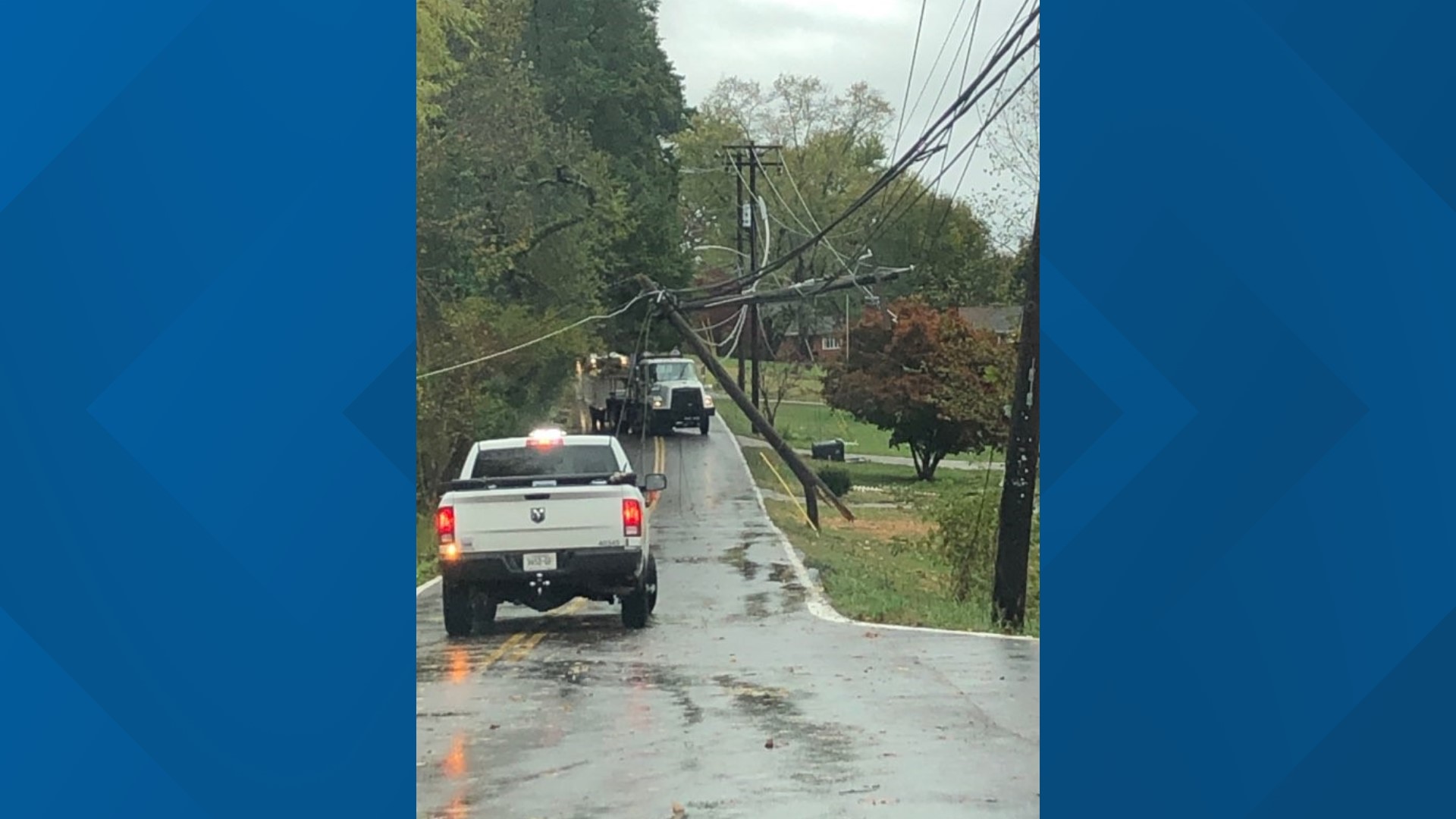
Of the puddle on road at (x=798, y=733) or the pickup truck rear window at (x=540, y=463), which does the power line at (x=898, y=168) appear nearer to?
the pickup truck rear window at (x=540, y=463)

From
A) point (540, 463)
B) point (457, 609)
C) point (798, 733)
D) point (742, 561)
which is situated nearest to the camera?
point (798, 733)

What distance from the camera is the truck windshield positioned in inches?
199

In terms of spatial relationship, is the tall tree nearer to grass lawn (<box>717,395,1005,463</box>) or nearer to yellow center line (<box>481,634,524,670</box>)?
grass lawn (<box>717,395,1005,463</box>)

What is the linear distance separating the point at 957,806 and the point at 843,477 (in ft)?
3.94

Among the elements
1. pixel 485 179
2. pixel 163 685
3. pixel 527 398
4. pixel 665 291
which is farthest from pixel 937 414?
pixel 163 685

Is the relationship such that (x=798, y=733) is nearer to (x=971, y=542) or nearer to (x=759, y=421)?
(x=971, y=542)

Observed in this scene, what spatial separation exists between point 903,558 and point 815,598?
0.35 metres

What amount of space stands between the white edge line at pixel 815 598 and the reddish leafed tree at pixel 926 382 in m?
0.39

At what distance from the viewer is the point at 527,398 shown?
496cm

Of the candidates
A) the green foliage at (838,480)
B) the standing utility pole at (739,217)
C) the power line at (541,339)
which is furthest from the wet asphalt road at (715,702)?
the standing utility pole at (739,217)

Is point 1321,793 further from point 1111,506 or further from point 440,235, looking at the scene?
point 440,235

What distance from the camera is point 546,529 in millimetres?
4973

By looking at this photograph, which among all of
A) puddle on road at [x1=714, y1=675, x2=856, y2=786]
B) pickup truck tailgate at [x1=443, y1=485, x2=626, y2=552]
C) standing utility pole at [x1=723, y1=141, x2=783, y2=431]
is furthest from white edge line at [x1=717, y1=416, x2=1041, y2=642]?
pickup truck tailgate at [x1=443, y1=485, x2=626, y2=552]

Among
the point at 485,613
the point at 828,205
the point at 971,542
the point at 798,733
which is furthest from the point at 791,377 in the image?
the point at 485,613
